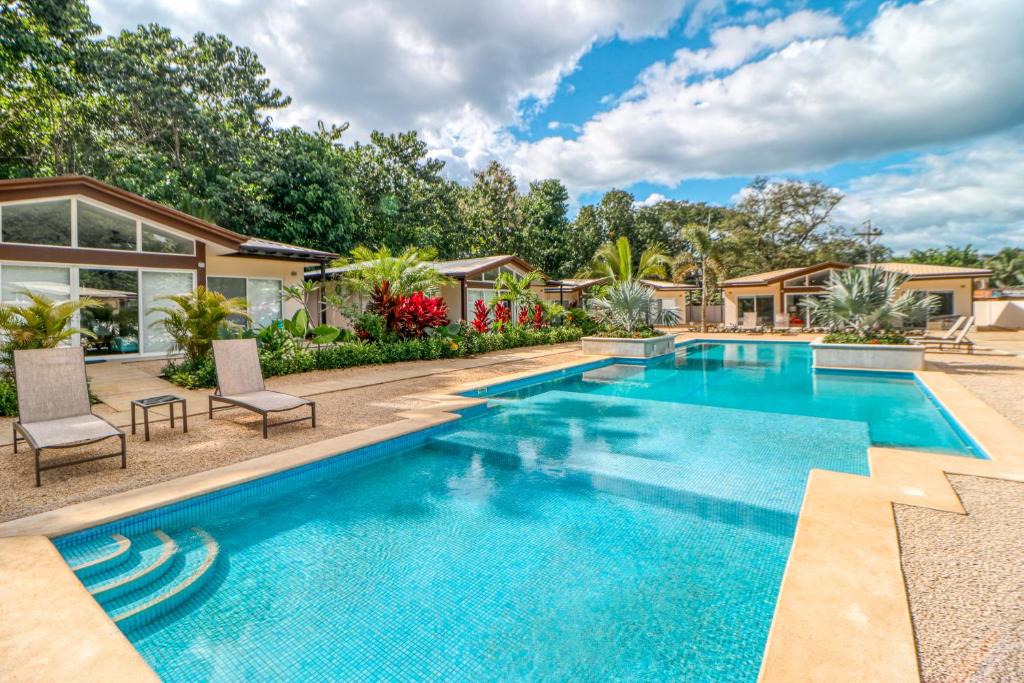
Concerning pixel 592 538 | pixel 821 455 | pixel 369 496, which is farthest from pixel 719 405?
pixel 369 496

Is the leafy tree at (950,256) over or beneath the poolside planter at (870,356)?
over

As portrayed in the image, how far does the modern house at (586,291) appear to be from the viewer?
87.5 feet

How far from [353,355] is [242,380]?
510 cm

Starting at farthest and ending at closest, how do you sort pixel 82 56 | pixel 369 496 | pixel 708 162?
pixel 708 162, pixel 82 56, pixel 369 496

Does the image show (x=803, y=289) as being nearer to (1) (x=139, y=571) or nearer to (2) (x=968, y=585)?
(2) (x=968, y=585)

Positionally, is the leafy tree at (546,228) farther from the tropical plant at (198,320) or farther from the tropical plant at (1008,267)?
the tropical plant at (1008,267)

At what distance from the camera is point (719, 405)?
899 centimetres

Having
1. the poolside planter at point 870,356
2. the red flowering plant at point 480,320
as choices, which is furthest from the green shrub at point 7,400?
the poolside planter at point 870,356

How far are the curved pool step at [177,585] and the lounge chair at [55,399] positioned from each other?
5.70ft

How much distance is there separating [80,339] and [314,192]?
1289 centimetres

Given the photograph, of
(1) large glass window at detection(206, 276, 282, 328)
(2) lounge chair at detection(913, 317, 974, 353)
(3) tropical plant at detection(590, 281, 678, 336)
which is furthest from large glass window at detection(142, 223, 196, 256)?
(2) lounge chair at detection(913, 317, 974, 353)

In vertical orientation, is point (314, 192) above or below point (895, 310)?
→ above

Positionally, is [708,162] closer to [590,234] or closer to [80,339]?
[590,234]

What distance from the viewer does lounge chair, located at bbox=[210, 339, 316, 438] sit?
6.57 meters
